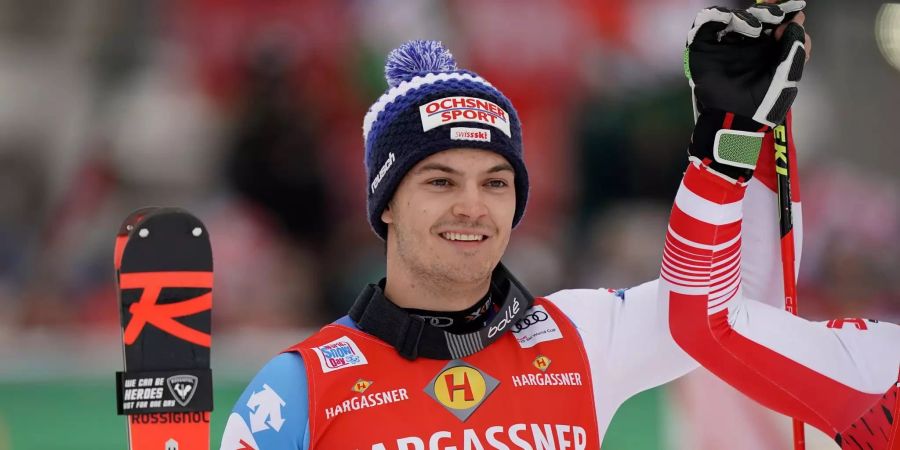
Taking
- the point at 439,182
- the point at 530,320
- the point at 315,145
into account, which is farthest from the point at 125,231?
the point at 315,145

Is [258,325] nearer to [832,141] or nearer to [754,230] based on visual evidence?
[832,141]

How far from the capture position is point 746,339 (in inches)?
118

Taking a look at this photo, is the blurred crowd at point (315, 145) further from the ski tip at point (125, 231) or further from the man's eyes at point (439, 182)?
the man's eyes at point (439, 182)

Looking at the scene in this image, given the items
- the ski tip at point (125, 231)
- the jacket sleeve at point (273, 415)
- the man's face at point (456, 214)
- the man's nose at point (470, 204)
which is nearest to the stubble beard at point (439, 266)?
the man's face at point (456, 214)

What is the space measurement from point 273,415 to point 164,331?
0.37 meters

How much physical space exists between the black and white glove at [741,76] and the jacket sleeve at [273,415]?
104 cm

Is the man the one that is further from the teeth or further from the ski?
the ski

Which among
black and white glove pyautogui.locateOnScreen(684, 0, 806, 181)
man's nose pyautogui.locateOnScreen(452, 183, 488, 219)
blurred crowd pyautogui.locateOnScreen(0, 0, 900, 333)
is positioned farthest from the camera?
blurred crowd pyautogui.locateOnScreen(0, 0, 900, 333)

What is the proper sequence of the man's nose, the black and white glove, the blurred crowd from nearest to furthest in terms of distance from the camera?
the black and white glove, the man's nose, the blurred crowd

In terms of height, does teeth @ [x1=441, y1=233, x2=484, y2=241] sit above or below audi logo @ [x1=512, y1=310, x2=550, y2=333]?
above

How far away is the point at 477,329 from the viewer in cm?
307

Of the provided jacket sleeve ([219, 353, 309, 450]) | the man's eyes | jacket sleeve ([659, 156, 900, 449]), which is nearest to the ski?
jacket sleeve ([219, 353, 309, 450])

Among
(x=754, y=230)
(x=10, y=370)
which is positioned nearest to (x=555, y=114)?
(x=10, y=370)

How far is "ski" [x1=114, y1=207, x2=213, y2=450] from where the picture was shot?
304cm
